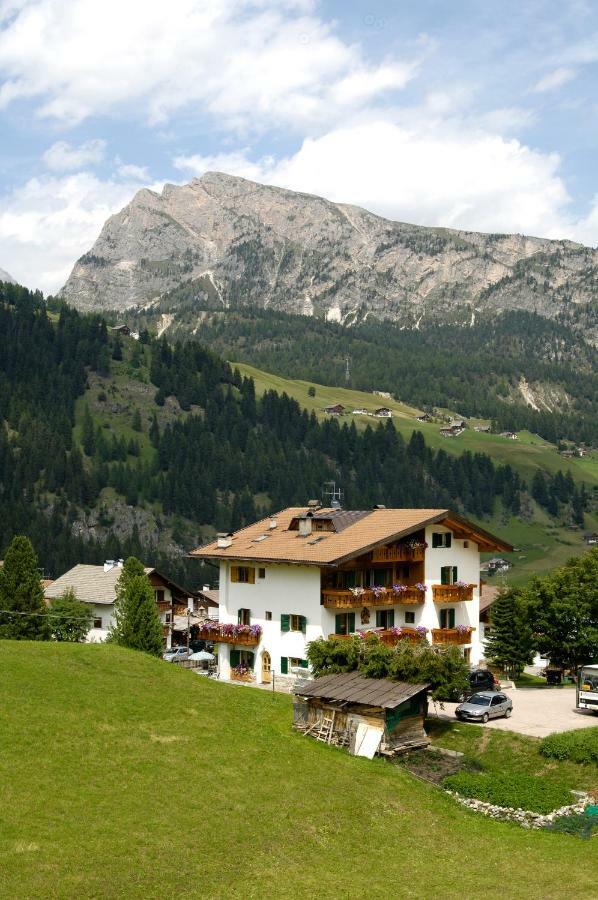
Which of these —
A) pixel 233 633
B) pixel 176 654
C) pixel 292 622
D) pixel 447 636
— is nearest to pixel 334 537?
pixel 292 622

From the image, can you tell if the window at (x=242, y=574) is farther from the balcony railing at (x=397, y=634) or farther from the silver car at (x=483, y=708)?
the silver car at (x=483, y=708)

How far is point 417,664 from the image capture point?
44438mm

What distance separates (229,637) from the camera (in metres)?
64.4

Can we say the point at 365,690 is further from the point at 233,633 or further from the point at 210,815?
the point at 233,633

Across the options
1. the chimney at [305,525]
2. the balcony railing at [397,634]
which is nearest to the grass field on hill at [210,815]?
the balcony railing at [397,634]

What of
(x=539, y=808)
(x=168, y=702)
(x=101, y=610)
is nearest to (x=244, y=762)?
(x=168, y=702)

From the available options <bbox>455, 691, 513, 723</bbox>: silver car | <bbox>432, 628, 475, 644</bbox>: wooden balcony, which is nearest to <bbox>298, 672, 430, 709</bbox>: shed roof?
<bbox>455, 691, 513, 723</bbox>: silver car

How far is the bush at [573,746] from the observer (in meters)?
40.5

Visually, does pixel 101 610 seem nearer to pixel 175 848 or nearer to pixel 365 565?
pixel 365 565

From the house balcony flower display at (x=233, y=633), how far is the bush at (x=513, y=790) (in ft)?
82.8

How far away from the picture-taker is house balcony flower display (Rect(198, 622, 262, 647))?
63.5 meters

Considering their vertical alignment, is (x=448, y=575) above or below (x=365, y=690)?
above

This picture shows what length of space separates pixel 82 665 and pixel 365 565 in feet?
78.1

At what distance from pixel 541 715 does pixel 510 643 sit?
28.0 m
